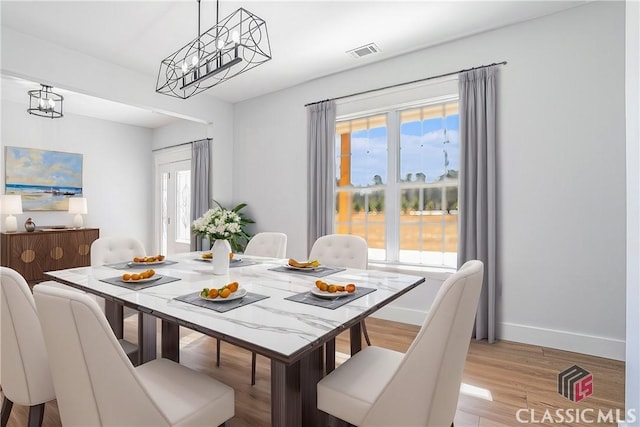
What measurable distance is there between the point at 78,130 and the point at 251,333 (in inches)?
241

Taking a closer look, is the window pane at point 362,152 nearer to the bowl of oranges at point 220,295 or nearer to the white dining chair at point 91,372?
the bowl of oranges at point 220,295

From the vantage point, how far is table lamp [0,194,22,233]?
451 centimetres

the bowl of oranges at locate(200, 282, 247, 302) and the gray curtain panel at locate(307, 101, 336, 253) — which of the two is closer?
the bowl of oranges at locate(200, 282, 247, 302)

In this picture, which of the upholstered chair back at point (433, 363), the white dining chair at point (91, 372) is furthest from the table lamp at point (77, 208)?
the upholstered chair back at point (433, 363)

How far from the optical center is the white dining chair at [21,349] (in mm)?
1317

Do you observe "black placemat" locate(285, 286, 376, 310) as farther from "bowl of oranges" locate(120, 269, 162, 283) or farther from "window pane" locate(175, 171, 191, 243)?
"window pane" locate(175, 171, 191, 243)

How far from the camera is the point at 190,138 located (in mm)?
5766

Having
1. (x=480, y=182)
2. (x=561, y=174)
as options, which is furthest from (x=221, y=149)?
(x=561, y=174)

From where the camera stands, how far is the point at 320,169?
3.93 metres

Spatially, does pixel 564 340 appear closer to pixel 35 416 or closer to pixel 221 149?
pixel 35 416

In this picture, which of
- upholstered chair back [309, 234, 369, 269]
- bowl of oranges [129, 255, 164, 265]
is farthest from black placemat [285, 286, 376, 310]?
bowl of oranges [129, 255, 164, 265]

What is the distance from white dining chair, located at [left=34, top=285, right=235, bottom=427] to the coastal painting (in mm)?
5335

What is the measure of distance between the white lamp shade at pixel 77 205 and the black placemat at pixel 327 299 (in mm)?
5193

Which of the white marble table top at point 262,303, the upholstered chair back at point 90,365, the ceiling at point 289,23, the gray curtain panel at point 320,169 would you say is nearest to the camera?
the upholstered chair back at point 90,365
